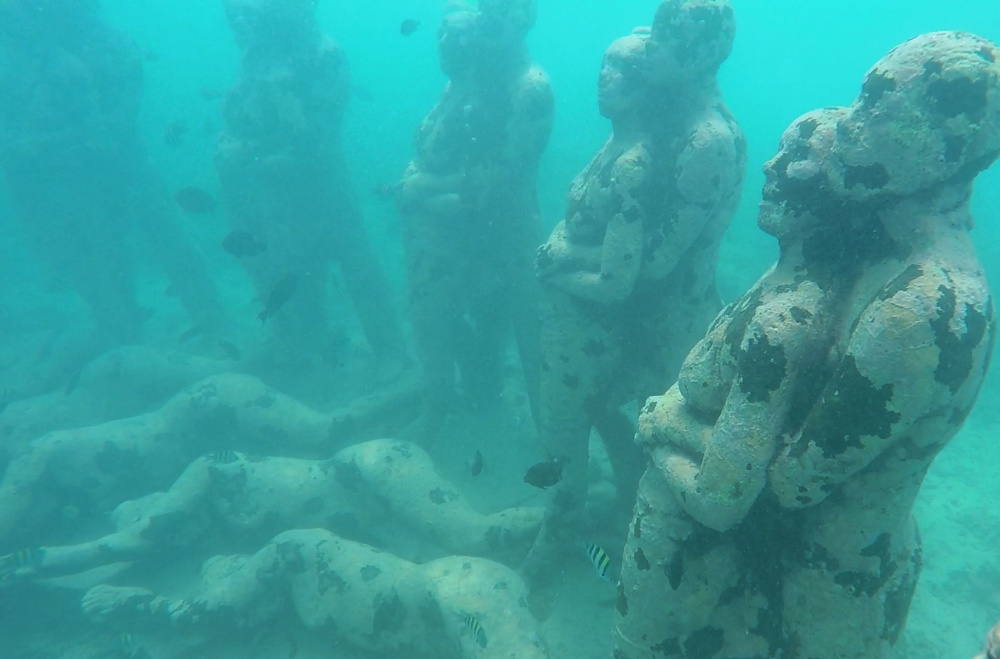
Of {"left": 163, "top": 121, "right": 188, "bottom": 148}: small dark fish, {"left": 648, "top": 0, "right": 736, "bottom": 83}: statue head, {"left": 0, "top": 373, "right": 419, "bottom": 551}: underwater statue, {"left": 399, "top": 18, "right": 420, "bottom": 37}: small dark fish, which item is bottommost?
{"left": 0, "top": 373, "right": 419, "bottom": 551}: underwater statue

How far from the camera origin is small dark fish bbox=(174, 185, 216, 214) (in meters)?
11.6

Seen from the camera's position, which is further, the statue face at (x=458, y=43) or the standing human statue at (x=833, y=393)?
the statue face at (x=458, y=43)

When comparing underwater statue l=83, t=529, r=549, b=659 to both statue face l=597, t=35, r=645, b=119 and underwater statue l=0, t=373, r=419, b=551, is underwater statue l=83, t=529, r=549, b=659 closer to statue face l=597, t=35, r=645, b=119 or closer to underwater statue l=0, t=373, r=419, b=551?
underwater statue l=0, t=373, r=419, b=551

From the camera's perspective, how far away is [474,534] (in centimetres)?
722

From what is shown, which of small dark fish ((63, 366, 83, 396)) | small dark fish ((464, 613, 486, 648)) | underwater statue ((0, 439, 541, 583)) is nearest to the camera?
small dark fish ((464, 613, 486, 648))

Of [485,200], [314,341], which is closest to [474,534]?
[485,200]

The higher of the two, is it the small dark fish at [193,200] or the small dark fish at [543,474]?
the small dark fish at [193,200]

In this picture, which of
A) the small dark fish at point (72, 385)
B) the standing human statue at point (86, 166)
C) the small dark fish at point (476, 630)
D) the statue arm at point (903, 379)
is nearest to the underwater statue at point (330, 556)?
the small dark fish at point (476, 630)

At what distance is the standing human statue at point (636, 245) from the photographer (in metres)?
4.93

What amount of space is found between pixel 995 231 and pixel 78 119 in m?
29.1

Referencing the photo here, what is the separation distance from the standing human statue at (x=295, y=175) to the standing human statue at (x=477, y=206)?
114 inches

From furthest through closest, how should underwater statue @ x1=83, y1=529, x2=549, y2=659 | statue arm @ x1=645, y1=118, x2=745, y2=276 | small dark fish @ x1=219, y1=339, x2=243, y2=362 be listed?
small dark fish @ x1=219, y1=339, x2=243, y2=362, underwater statue @ x1=83, y1=529, x2=549, y2=659, statue arm @ x1=645, y1=118, x2=745, y2=276

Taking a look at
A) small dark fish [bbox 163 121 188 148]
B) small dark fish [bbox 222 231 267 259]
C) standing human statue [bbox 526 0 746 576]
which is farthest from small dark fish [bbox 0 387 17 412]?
standing human statue [bbox 526 0 746 576]

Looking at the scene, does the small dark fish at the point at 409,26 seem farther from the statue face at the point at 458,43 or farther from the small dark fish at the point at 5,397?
the small dark fish at the point at 5,397
